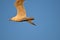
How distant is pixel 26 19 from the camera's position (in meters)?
1.41

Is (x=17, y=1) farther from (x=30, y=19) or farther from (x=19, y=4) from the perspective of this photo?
(x=30, y=19)

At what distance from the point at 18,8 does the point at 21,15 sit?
0.04 meters

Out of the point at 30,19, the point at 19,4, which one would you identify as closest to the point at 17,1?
the point at 19,4

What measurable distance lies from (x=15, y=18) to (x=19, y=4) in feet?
0.27

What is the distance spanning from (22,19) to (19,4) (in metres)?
0.09

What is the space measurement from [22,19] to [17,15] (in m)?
0.05

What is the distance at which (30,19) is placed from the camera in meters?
1.38

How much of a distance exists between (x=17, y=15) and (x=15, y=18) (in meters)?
0.03

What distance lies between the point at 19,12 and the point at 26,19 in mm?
80

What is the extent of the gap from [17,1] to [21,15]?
9 cm

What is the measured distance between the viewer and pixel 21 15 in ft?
4.75

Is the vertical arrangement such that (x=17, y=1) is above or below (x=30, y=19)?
above

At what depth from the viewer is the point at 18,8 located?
4.75 ft

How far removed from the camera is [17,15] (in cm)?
145
